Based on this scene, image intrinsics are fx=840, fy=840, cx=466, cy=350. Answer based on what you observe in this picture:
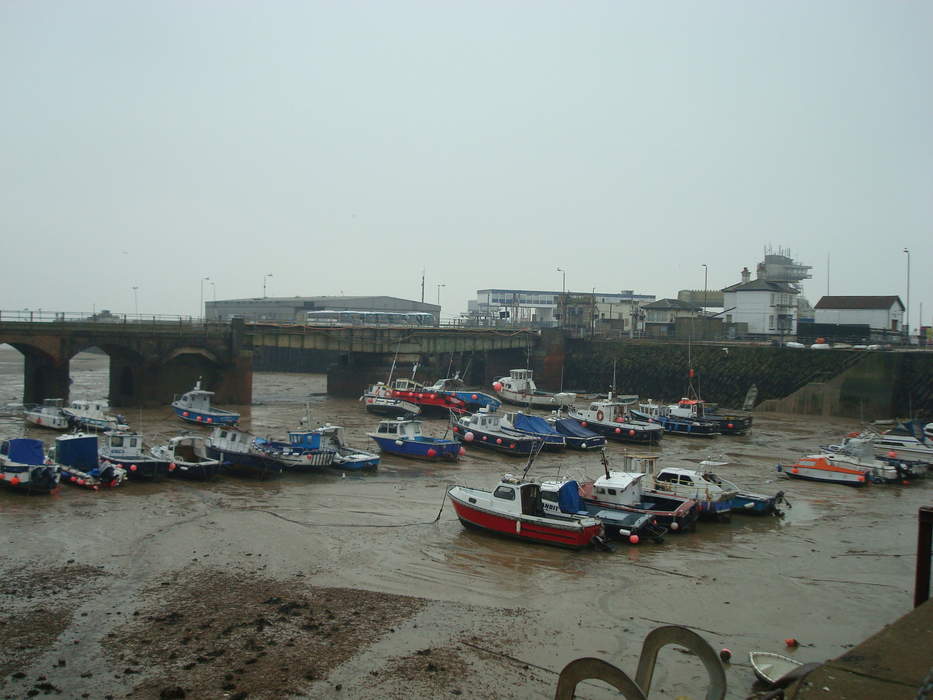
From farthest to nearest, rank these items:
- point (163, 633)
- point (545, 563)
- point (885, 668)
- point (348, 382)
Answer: point (348, 382)
point (545, 563)
point (163, 633)
point (885, 668)

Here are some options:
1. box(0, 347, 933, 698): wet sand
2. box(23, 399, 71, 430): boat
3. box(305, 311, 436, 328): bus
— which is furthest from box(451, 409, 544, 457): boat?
box(305, 311, 436, 328): bus

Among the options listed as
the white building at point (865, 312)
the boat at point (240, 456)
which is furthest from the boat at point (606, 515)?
the white building at point (865, 312)

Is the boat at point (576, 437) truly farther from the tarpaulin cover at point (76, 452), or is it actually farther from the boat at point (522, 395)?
the tarpaulin cover at point (76, 452)

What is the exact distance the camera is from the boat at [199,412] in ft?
148

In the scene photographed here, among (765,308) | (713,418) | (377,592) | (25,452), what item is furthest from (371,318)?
(377,592)

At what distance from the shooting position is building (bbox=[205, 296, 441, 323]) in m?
113

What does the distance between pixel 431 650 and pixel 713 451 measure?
3018cm

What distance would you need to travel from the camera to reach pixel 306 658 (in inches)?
581

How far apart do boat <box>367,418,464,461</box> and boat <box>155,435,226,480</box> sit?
27.2 feet

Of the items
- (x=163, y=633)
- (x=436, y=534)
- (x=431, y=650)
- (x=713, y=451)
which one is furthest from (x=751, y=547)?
(x=713, y=451)

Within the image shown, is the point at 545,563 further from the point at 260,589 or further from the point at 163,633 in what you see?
the point at 163,633

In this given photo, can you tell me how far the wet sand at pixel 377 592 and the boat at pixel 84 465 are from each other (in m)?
0.61

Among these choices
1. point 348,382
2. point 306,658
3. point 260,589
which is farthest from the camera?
point 348,382

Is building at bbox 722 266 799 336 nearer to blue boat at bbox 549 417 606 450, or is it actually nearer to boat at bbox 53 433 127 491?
blue boat at bbox 549 417 606 450
